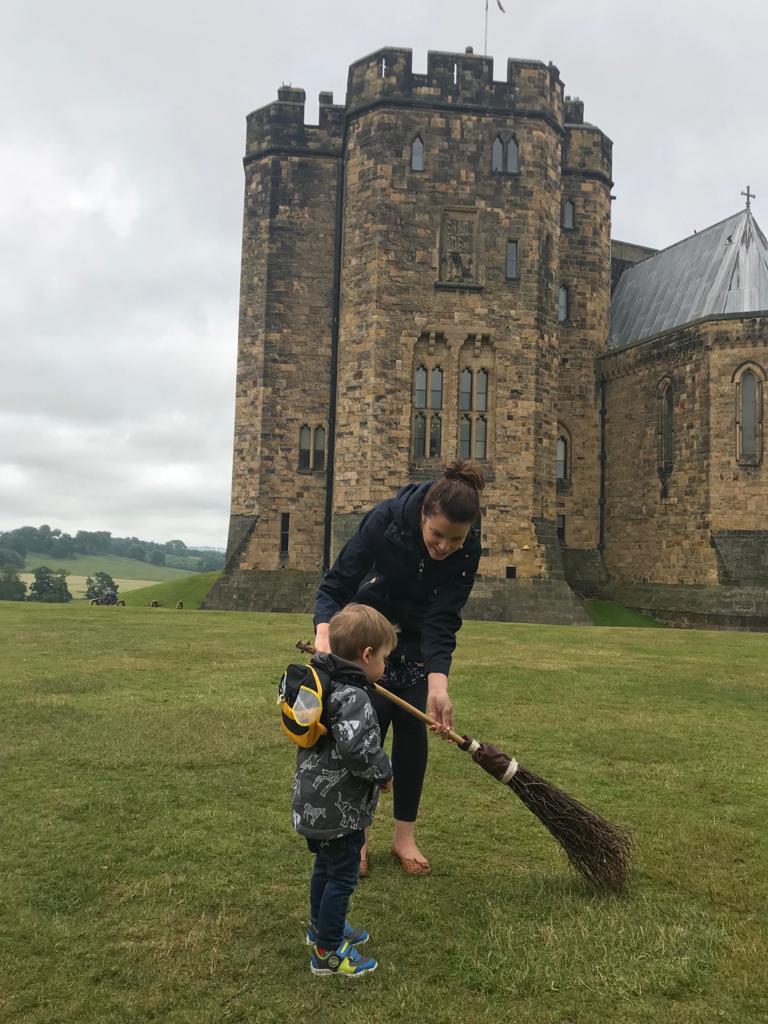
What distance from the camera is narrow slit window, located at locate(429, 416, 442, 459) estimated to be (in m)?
25.5

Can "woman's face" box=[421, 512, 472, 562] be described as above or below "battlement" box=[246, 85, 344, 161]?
below

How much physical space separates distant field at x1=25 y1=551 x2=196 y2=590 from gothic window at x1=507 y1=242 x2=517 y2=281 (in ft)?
236

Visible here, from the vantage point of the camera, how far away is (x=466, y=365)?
25.5m

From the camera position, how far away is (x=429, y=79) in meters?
25.5

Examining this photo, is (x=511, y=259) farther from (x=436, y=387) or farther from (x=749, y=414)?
(x=749, y=414)

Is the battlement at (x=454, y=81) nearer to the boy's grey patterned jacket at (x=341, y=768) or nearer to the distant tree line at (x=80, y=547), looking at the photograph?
the boy's grey patterned jacket at (x=341, y=768)

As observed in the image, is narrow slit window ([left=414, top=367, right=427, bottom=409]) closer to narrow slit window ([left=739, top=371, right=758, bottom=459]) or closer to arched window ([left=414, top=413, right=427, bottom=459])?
arched window ([left=414, top=413, right=427, bottom=459])

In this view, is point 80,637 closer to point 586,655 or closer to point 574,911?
point 586,655

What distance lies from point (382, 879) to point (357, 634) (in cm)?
150

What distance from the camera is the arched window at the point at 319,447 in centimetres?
2881

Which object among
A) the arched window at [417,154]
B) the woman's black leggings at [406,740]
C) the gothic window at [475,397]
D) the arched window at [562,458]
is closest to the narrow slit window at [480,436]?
the gothic window at [475,397]

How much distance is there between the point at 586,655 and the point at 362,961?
1121 centimetres

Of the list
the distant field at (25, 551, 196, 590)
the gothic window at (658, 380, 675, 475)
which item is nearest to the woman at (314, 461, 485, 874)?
the gothic window at (658, 380, 675, 475)

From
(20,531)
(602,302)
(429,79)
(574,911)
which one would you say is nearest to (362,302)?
(429,79)
